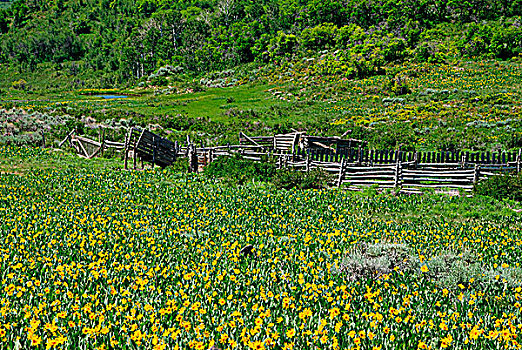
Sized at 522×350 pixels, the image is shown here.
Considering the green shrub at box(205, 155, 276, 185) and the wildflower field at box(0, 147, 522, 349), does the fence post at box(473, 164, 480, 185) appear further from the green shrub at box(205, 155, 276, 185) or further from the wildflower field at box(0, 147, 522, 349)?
the green shrub at box(205, 155, 276, 185)

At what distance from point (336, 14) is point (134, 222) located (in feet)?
391

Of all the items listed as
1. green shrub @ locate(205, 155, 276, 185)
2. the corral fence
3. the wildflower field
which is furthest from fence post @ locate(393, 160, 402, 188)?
green shrub @ locate(205, 155, 276, 185)

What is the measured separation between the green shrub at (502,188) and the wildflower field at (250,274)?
1.73 meters

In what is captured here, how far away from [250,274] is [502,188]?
37.5ft

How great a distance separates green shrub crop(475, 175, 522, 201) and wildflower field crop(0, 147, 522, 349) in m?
1.73

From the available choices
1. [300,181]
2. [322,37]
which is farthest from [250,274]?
[322,37]

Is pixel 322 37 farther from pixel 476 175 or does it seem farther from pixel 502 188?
pixel 502 188

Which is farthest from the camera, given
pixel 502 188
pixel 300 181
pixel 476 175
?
pixel 300 181

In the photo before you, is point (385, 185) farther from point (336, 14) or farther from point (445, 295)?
point (336, 14)

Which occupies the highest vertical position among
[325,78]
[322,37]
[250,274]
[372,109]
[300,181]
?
[322,37]

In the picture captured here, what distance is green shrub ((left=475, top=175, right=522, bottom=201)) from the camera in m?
14.3

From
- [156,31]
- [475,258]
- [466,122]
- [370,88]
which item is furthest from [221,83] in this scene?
[475,258]

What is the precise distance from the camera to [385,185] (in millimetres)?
17016

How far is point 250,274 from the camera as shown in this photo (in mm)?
6754
